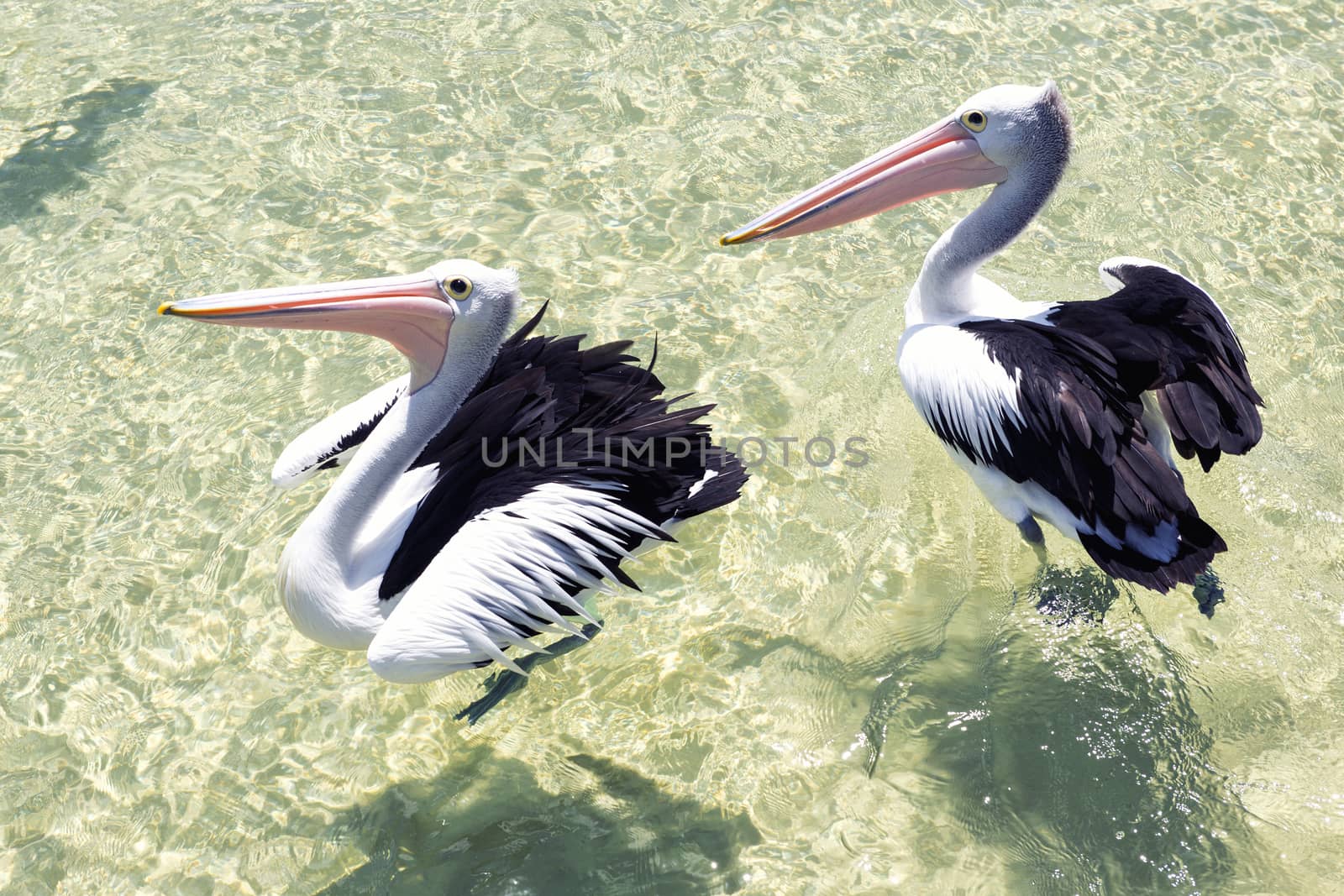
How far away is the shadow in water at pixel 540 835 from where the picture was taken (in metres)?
2.76

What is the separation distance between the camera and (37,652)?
3.22m

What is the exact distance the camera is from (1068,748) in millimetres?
2926

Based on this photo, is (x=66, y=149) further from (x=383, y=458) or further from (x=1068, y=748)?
(x=1068, y=748)

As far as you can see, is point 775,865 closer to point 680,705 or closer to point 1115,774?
point 680,705

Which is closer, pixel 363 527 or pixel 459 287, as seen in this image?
pixel 459 287

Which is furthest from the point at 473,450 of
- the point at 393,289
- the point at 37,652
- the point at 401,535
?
the point at 37,652

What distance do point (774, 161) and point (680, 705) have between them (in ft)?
8.29

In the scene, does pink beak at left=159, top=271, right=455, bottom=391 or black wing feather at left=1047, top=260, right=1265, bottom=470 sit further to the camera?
black wing feather at left=1047, top=260, right=1265, bottom=470

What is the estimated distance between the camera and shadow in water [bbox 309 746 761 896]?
2758mm

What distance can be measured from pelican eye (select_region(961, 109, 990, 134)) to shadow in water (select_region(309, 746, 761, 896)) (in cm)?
206

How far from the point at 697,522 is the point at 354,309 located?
1391mm

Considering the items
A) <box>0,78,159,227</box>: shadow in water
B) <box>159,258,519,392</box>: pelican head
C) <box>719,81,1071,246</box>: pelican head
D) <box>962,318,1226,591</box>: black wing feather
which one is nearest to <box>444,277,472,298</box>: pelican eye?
<box>159,258,519,392</box>: pelican head

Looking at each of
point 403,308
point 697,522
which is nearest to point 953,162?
point 697,522

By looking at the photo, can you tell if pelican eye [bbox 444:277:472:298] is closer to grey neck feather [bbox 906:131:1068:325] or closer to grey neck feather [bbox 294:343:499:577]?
grey neck feather [bbox 294:343:499:577]
